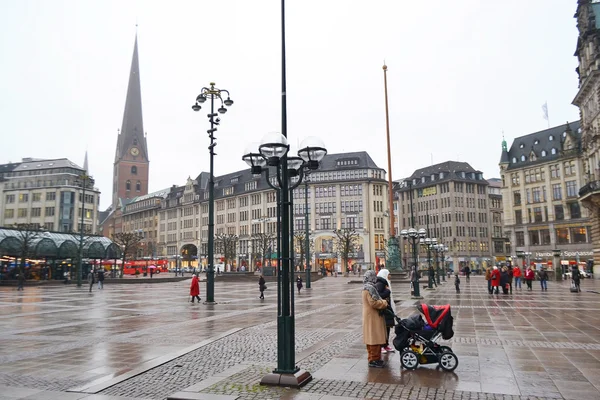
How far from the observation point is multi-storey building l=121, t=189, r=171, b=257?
124 m

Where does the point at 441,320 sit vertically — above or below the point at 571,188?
below

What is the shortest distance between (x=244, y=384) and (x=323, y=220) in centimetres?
8287

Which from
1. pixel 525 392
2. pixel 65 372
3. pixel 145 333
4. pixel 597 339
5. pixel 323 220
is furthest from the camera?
pixel 323 220

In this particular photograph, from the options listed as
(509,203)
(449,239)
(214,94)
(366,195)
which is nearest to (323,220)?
(366,195)

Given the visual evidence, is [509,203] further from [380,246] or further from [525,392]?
[525,392]

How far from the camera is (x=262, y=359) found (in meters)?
9.60

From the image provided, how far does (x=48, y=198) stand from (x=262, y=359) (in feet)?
328

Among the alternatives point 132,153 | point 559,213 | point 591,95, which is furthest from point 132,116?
point 591,95

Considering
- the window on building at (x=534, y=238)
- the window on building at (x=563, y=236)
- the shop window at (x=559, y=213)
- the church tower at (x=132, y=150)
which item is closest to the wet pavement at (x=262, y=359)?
the window on building at (x=563, y=236)

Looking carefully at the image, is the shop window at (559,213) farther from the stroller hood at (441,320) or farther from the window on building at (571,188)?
the stroller hood at (441,320)

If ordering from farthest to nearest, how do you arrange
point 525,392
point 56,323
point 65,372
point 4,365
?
point 56,323, point 4,365, point 65,372, point 525,392

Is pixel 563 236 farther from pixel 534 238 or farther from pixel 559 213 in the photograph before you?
pixel 534 238

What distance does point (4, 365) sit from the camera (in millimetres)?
9172

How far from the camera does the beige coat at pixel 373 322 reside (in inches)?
337
